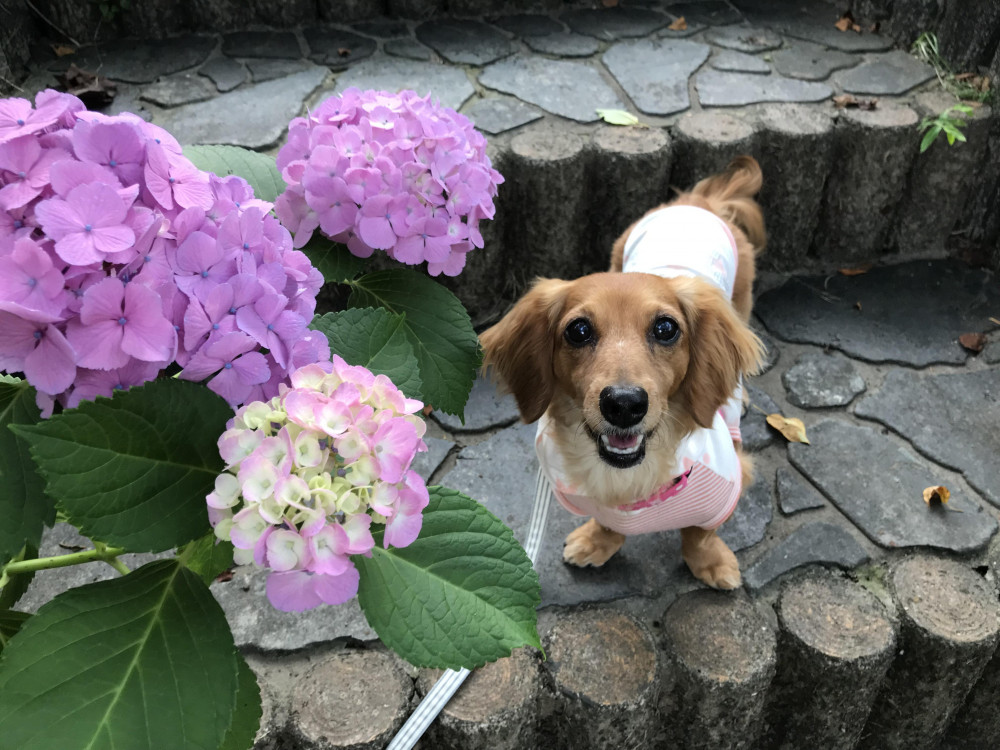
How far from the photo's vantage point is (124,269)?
560 mm

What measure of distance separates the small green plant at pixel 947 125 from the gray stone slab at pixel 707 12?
4.35ft

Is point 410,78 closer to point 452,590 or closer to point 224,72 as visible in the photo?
point 224,72

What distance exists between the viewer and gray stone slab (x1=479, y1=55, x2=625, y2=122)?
3.04 meters

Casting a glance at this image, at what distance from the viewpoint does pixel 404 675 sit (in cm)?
166

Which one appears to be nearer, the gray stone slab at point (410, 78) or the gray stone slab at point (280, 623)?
the gray stone slab at point (280, 623)

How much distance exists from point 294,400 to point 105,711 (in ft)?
0.88

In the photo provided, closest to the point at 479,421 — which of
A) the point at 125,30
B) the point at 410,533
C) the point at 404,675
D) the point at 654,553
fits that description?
the point at 654,553

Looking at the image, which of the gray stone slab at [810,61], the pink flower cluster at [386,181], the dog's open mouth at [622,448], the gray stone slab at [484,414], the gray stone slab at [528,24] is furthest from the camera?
the gray stone slab at [528,24]

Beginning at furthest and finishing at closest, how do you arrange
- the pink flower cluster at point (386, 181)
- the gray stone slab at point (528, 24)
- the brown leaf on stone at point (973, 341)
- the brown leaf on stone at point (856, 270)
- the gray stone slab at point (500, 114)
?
1. the gray stone slab at point (528, 24)
2. the brown leaf on stone at point (856, 270)
3. the gray stone slab at point (500, 114)
4. the brown leaf on stone at point (973, 341)
5. the pink flower cluster at point (386, 181)

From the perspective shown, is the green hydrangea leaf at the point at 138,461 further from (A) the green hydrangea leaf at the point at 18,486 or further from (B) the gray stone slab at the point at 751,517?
(B) the gray stone slab at the point at 751,517

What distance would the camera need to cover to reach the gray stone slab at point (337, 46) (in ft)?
11.1

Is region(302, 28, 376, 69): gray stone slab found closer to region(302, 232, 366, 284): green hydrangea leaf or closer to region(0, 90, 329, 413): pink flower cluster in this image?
region(302, 232, 366, 284): green hydrangea leaf

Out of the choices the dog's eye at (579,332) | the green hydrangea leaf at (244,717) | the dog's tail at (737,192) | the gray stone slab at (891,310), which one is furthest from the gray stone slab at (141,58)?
the green hydrangea leaf at (244,717)

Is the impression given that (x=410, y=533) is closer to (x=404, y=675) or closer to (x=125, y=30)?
(x=404, y=675)
